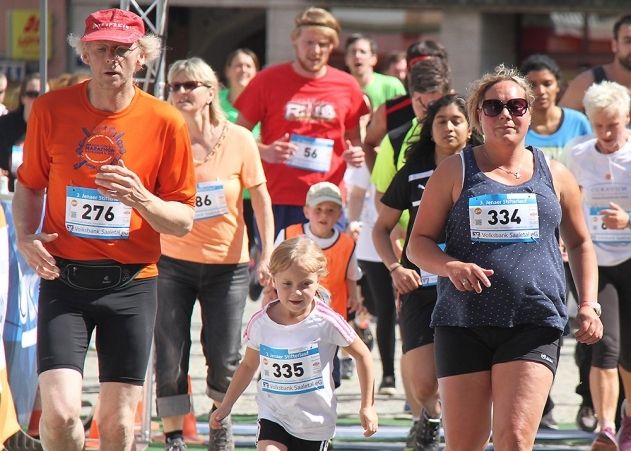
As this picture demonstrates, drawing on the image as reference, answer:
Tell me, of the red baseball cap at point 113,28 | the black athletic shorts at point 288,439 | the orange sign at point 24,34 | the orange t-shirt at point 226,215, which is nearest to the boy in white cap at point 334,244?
the orange t-shirt at point 226,215

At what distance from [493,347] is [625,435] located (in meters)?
2.62

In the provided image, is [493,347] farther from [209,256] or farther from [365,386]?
[209,256]

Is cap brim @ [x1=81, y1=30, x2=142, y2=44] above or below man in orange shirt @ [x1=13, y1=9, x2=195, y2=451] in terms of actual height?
above

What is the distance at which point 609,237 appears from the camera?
778cm

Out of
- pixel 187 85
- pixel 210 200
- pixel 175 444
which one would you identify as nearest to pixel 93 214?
pixel 210 200

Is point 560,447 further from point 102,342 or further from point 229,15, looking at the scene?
point 229,15

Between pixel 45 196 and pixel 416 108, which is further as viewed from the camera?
pixel 416 108

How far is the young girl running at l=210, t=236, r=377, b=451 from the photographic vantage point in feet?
19.8

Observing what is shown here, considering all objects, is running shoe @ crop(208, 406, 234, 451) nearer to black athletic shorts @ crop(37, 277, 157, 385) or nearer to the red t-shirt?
black athletic shorts @ crop(37, 277, 157, 385)

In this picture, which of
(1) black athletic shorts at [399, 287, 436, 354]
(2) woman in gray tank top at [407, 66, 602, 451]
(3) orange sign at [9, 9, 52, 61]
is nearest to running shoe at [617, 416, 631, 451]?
(1) black athletic shorts at [399, 287, 436, 354]

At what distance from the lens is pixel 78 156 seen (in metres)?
5.66

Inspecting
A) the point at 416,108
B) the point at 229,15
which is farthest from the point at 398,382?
the point at 229,15

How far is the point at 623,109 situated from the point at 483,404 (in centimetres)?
295

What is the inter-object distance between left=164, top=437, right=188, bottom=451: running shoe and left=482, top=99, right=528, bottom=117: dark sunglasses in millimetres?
2793
